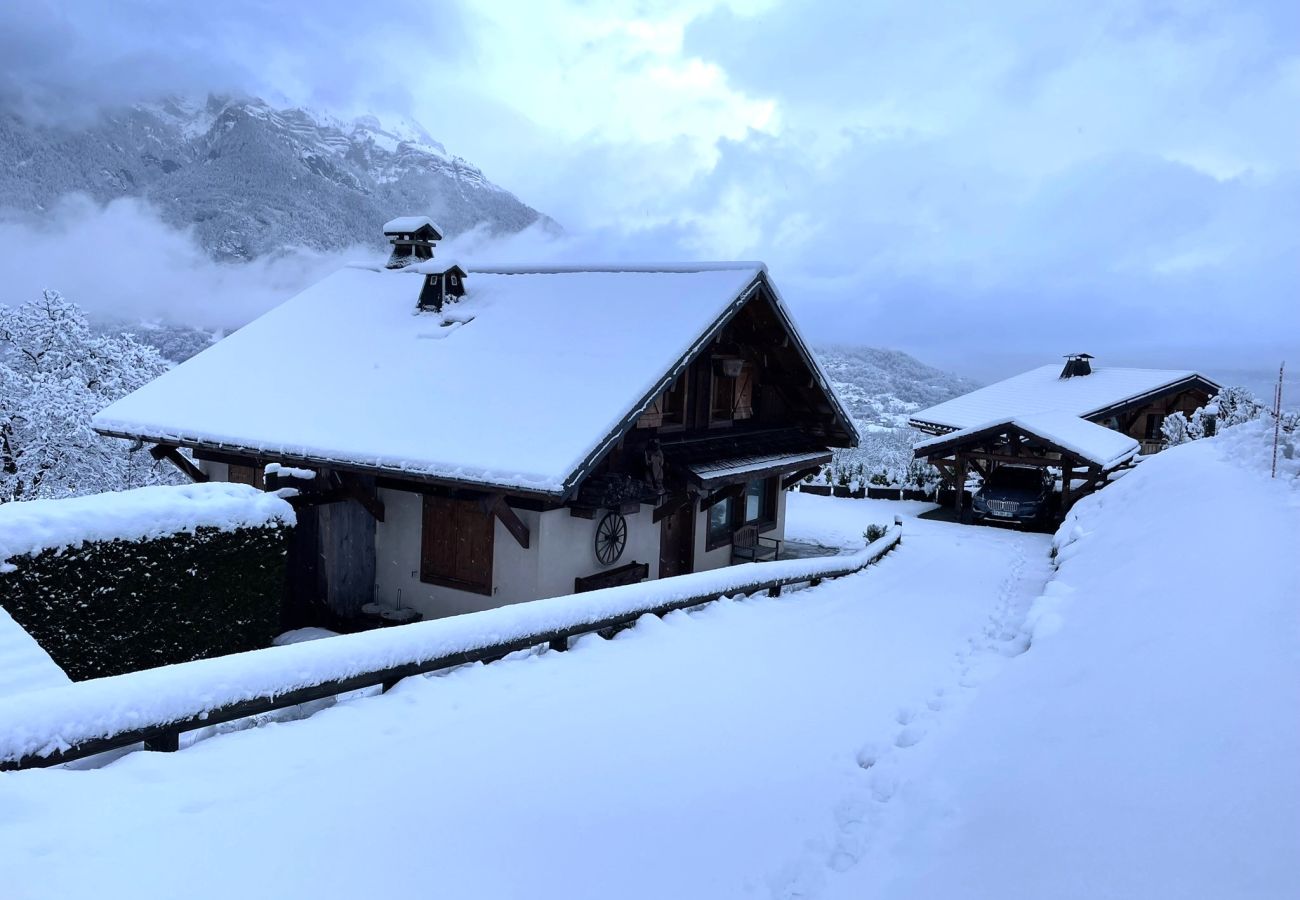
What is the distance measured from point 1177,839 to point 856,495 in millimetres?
26464

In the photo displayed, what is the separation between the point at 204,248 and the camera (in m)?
122

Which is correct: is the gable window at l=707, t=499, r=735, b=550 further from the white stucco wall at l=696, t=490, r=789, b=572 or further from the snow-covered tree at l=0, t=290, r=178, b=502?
the snow-covered tree at l=0, t=290, r=178, b=502

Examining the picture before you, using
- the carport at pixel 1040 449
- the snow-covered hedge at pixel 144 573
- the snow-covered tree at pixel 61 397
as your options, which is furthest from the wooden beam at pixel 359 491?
the carport at pixel 1040 449

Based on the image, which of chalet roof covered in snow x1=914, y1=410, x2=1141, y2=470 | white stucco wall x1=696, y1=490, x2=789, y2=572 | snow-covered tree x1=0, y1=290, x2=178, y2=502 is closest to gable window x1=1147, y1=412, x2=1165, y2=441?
chalet roof covered in snow x1=914, y1=410, x2=1141, y2=470

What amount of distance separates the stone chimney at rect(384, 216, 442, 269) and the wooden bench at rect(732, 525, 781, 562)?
916 cm

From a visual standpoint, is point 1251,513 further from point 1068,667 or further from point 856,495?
point 856,495

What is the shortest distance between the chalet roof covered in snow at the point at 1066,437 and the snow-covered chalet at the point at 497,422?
883 cm

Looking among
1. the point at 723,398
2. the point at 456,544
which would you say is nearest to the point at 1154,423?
the point at 723,398

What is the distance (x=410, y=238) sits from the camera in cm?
1820

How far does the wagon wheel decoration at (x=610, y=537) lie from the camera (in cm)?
1259

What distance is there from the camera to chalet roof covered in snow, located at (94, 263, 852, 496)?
11219mm

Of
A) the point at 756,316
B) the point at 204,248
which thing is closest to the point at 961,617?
the point at 756,316

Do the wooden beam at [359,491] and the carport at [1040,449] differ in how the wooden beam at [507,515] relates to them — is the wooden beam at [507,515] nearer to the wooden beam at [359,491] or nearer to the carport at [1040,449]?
the wooden beam at [359,491]

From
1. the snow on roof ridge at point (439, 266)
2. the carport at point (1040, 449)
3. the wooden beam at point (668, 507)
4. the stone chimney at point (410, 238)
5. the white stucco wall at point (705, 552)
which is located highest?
the stone chimney at point (410, 238)
